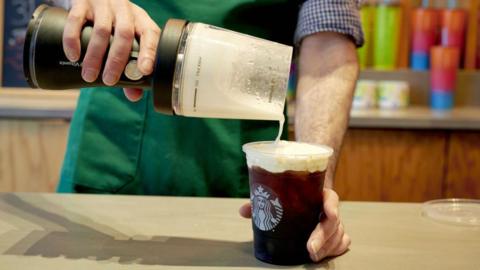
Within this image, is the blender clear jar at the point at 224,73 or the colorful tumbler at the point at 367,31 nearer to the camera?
the blender clear jar at the point at 224,73

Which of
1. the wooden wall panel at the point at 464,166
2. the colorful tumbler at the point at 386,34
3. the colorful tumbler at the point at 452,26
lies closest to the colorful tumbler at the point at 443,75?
the colorful tumbler at the point at 452,26

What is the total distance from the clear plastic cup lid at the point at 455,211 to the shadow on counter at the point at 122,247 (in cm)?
33

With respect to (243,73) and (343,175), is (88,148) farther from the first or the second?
(343,175)

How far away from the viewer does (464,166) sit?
2195mm

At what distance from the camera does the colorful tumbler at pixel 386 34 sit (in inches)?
102

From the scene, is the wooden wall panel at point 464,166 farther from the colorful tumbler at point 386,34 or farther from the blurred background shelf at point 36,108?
the blurred background shelf at point 36,108

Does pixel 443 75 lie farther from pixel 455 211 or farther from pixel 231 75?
pixel 231 75

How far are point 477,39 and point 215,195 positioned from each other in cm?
172

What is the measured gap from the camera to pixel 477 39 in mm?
2621

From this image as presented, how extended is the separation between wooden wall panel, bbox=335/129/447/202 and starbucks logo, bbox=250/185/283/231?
55.0 inches

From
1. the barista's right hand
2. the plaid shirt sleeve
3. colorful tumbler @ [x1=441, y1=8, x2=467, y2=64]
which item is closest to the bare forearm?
the plaid shirt sleeve

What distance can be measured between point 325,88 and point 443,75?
4.56 ft

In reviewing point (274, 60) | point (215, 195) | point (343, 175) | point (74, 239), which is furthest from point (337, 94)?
point (343, 175)

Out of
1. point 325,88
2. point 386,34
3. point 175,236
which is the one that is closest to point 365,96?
point 386,34
